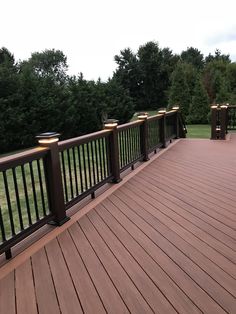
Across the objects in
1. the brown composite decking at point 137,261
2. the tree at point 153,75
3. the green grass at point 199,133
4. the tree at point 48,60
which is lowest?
the green grass at point 199,133

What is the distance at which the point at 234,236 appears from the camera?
8.27 feet

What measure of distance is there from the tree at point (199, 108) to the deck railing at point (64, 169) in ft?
35.4

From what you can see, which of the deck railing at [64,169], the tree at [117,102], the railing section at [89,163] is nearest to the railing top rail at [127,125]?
the deck railing at [64,169]

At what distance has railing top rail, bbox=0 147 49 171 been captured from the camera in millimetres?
2172

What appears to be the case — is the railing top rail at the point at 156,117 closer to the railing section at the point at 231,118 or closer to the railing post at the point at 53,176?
the railing post at the point at 53,176

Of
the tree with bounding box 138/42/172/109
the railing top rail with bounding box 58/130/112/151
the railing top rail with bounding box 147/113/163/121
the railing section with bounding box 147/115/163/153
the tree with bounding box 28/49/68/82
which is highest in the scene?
the tree with bounding box 28/49/68/82

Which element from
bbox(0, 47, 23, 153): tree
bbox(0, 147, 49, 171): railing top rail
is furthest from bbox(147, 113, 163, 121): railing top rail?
bbox(0, 47, 23, 153): tree

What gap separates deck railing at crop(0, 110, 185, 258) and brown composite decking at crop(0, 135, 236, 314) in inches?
8.6

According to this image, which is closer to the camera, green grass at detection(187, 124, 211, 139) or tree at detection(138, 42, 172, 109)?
green grass at detection(187, 124, 211, 139)

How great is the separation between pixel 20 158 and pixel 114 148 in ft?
6.57

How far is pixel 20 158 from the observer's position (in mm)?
2340

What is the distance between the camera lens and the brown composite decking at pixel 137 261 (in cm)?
177

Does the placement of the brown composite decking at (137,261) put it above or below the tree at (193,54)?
below

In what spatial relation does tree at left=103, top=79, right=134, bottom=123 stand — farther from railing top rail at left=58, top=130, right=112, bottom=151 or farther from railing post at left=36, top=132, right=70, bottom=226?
railing post at left=36, top=132, right=70, bottom=226
